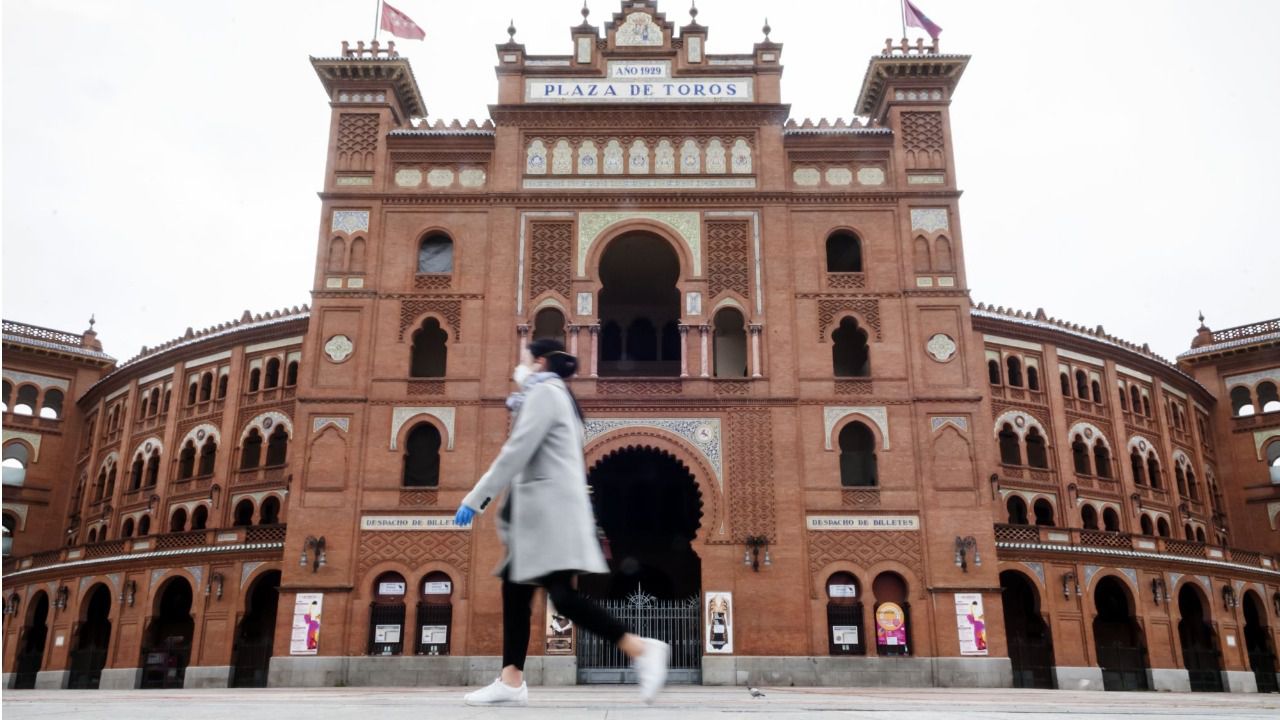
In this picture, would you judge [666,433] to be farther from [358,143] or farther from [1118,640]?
[1118,640]

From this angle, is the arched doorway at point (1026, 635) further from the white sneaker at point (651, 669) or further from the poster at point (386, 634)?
the white sneaker at point (651, 669)

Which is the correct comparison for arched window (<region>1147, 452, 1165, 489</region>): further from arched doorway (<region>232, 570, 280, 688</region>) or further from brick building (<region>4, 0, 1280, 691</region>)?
arched doorway (<region>232, 570, 280, 688</region>)

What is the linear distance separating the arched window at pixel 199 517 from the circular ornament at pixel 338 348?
41.0ft

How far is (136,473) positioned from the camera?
119 feet

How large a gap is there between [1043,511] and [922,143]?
1427 centimetres

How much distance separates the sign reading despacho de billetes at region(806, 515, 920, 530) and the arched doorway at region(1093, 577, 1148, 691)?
28.9 ft

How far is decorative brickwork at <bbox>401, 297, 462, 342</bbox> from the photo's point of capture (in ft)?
82.5

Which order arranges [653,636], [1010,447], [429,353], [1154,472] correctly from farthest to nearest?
[1154,472], [1010,447], [429,353], [653,636]

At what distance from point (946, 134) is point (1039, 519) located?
1428cm

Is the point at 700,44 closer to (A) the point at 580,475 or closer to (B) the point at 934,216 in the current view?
(B) the point at 934,216

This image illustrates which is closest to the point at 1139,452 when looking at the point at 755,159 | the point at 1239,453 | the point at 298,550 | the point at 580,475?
the point at 1239,453

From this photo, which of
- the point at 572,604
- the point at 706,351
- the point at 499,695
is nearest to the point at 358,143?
the point at 706,351

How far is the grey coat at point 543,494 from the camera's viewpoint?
5.34 metres

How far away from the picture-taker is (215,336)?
3497cm
